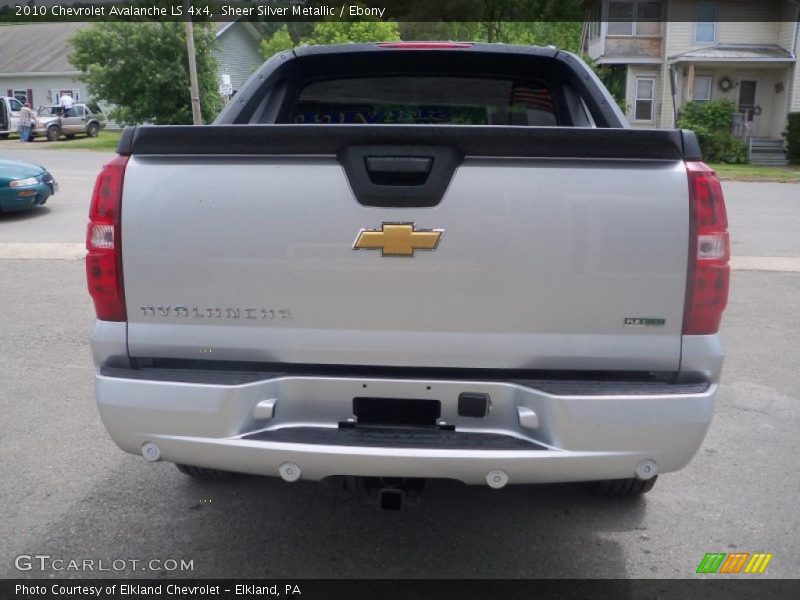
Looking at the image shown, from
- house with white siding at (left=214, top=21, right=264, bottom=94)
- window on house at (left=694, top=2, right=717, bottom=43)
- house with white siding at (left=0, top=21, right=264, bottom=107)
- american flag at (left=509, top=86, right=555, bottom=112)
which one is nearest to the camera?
american flag at (left=509, top=86, right=555, bottom=112)

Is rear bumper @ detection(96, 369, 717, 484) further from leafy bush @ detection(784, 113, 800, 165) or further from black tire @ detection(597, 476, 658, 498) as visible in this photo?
leafy bush @ detection(784, 113, 800, 165)

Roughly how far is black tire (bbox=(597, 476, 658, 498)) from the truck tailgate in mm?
1127

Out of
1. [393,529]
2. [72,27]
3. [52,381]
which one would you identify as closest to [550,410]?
[393,529]

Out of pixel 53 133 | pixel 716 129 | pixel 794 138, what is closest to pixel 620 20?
pixel 716 129

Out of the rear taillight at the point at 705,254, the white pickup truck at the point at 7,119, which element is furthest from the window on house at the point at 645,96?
the rear taillight at the point at 705,254

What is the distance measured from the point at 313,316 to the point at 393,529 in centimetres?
131

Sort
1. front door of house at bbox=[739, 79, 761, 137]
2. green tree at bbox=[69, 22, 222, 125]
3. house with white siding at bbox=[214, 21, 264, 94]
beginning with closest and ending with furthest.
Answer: green tree at bbox=[69, 22, 222, 125] → front door of house at bbox=[739, 79, 761, 137] → house with white siding at bbox=[214, 21, 264, 94]

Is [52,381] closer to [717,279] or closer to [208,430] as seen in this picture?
[208,430]

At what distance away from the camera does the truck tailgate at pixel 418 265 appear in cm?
257

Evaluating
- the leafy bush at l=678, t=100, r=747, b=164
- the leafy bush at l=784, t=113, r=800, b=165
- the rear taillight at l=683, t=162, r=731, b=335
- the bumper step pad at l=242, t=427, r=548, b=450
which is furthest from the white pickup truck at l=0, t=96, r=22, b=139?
the rear taillight at l=683, t=162, r=731, b=335

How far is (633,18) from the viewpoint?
32.9m

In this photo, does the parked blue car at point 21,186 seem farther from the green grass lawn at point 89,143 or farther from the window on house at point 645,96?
the window on house at point 645,96

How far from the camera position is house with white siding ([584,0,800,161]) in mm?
30406

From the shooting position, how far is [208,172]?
2652 millimetres
